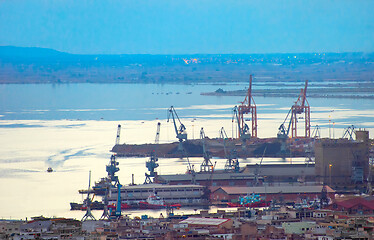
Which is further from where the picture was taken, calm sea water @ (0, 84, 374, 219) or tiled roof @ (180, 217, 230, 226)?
calm sea water @ (0, 84, 374, 219)

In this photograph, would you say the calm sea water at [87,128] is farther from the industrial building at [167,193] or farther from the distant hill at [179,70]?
the distant hill at [179,70]

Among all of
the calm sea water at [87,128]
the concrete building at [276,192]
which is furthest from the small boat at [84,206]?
the concrete building at [276,192]

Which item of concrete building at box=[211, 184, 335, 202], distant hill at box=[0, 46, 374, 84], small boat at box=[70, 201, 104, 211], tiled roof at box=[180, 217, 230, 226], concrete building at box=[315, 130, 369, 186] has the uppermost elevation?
distant hill at box=[0, 46, 374, 84]

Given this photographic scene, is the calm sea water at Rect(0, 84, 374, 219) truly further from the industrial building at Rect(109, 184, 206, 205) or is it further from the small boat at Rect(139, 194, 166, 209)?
the industrial building at Rect(109, 184, 206, 205)

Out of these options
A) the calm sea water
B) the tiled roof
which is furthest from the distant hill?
the tiled roof

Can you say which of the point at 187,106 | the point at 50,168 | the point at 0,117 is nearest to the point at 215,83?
the point at 187,106
